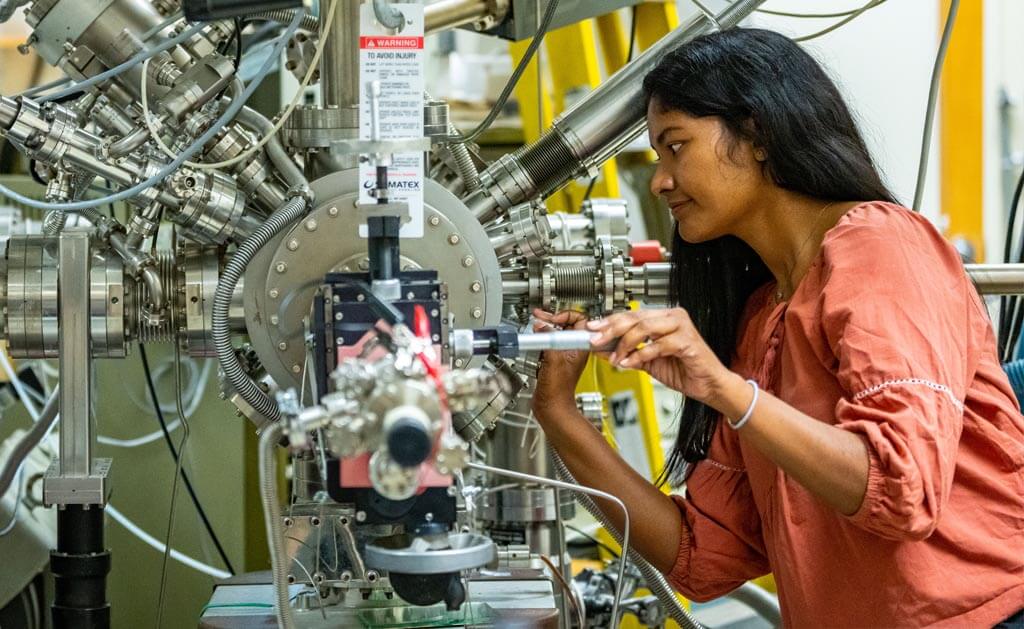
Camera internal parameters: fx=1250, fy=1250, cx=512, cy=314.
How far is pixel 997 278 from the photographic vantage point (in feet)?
5.47

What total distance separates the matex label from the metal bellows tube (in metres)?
0.29

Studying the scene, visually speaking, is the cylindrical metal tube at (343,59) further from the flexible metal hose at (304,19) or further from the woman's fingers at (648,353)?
the woman's fingers at (648,353)

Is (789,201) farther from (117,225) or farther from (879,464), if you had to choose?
(117,225)

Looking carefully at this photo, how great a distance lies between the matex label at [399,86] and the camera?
128cm

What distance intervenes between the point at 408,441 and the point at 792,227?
2.48 ft

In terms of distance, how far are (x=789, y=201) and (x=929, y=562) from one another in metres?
0.47

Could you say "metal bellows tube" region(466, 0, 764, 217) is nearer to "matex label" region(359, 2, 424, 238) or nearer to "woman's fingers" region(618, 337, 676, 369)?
"matex label" region(359, 2, 424, 238)

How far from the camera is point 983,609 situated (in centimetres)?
143

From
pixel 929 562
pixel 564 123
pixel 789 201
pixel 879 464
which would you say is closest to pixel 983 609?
pixel 929 562

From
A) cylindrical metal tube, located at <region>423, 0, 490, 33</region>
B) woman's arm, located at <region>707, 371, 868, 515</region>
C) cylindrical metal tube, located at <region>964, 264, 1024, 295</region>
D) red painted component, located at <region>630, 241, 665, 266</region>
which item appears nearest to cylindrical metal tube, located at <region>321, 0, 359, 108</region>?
cylindrical metal tube, located at <region>423, 0, 490, 33</region>

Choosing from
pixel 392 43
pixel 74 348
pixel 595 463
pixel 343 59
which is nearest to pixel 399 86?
pixel 392 43

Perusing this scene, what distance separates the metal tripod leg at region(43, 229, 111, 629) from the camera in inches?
57.0

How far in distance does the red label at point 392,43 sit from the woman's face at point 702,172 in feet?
1.20

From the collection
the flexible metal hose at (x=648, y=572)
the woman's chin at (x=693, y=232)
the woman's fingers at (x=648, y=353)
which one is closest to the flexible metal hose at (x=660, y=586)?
the flexible metal hose at (x=648, y=572)
